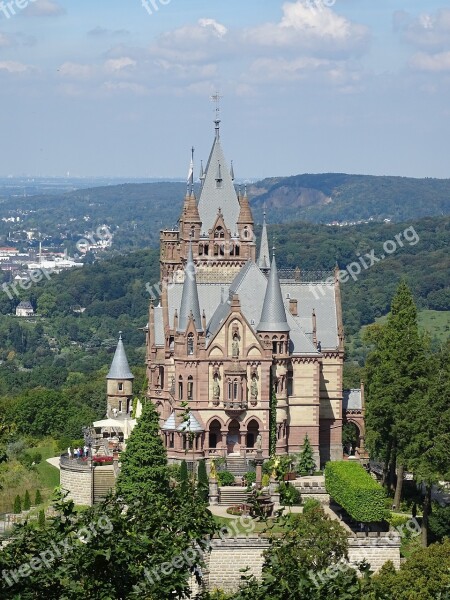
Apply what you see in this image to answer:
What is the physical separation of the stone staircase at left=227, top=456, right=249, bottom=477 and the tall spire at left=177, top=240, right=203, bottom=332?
7.74 m

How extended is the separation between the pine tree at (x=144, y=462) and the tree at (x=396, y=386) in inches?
511

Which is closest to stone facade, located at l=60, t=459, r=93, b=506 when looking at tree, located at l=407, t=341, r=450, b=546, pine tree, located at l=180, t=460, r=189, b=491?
pine tree, located at l=180, t=460, r=189, b=491

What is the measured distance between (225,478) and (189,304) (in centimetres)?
1148

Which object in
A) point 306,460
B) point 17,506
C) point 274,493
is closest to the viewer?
point 274,493

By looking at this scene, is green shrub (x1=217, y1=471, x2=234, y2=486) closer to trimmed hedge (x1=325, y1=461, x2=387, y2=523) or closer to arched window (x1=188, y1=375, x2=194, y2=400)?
trimmed hedge (x1=325, y1=461, x2=387, y2=523)

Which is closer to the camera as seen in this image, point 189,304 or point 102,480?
point 102,480

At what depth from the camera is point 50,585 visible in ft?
178

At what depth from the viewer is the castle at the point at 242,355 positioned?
9556 cm

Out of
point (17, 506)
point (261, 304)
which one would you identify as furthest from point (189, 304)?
point (17, 506)

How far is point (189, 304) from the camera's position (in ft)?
318

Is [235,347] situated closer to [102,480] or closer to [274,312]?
[274,312]

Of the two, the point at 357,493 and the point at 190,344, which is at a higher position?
the point at 190,344

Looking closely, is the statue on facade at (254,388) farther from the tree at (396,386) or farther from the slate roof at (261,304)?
the tree at (396,386)

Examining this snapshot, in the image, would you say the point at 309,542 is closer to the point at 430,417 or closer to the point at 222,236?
the point at 430,417
